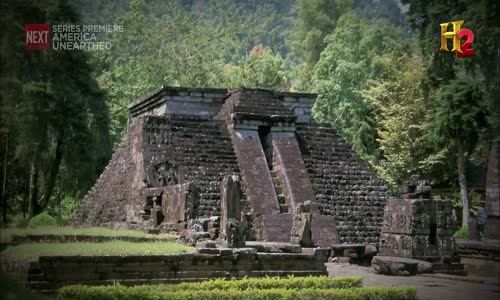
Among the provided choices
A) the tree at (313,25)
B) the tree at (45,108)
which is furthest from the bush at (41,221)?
the tree at (313,25)

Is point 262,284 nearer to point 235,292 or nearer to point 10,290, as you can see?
point 235,292

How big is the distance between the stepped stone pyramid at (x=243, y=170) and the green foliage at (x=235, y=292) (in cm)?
476

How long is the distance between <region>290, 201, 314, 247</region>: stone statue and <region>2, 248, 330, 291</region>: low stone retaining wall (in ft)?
2.93

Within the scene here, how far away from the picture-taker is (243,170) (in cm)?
1759

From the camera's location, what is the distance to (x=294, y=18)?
15211mm

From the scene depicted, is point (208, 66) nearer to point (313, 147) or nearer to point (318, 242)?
point (313, 147)

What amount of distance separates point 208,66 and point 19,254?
19808mm

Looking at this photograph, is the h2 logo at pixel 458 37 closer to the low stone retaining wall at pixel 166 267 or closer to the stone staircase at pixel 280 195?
the low stone retaining wall at pixel 166 267

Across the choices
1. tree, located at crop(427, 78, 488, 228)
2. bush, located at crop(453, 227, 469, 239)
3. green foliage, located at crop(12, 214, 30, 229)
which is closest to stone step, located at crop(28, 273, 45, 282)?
green foliage, located at crop(12, 214, 30, 229)

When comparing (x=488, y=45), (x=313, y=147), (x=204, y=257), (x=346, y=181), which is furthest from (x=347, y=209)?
(x=204, y=257)

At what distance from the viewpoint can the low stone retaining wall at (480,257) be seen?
13.2 m

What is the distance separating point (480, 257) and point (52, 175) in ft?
32.7

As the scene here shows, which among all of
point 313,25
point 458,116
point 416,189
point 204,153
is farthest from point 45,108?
point 458,116

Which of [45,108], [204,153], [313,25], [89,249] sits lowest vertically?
[89,249]
